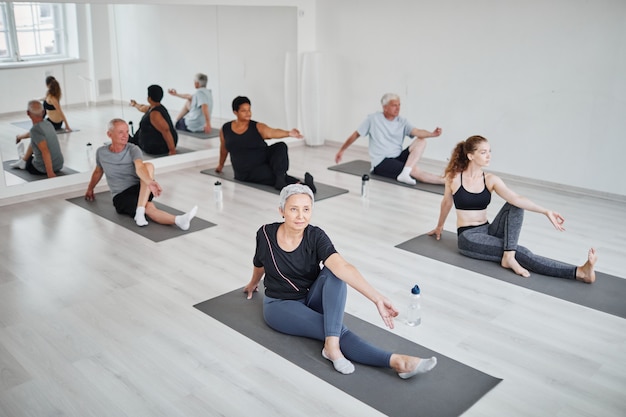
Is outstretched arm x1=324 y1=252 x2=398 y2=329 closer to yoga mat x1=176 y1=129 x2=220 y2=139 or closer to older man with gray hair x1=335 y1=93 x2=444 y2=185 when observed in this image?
older man with gray hair x1=335 y1=93 x2=444 y2=185

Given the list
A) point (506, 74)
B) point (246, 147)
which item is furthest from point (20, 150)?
point (506, 74)

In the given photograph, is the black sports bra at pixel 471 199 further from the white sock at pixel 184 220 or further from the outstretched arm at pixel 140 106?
the outstretched arm at pixel 140 106

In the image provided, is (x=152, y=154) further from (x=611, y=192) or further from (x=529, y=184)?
(x=611, y=192)

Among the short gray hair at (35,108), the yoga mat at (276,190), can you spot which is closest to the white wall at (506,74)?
the yoga mat at (276,190)

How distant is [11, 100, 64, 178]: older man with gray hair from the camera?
5672 millimetres

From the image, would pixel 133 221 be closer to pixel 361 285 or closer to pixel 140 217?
pixel 140 217

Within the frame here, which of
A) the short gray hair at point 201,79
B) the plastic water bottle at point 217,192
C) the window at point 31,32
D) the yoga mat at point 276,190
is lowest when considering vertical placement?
the yoga mat at point 276,190

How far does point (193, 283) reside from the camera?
13.5 ft

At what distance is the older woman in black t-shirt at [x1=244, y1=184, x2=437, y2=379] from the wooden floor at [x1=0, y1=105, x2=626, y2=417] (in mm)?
191

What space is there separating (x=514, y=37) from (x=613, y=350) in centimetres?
377

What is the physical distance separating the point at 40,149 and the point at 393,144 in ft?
10.9

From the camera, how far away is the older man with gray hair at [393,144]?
6.38m

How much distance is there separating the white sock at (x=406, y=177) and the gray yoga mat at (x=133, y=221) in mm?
2071

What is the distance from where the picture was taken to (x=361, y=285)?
2.92 m
